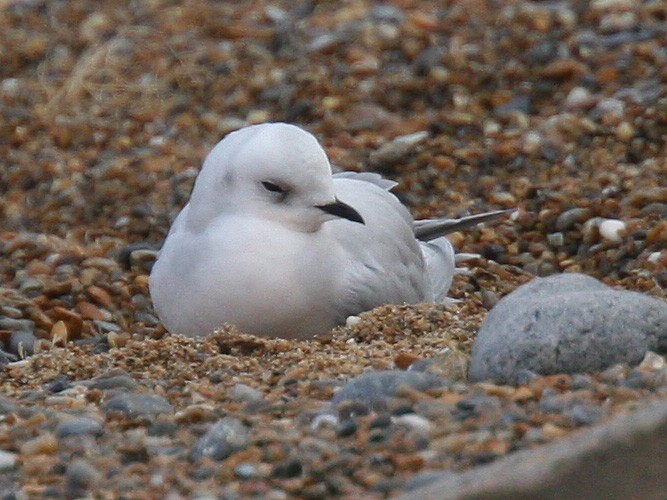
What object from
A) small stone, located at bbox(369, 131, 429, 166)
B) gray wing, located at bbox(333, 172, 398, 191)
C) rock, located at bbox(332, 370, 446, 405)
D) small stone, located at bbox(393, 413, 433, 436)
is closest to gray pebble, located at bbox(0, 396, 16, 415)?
rock, located at bbox(332, 370, 446, 405)

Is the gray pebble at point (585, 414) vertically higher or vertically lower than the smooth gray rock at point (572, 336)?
higher

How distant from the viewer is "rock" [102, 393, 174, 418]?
3395 mm

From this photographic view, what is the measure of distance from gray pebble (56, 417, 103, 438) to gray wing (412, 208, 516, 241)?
80.9 inches

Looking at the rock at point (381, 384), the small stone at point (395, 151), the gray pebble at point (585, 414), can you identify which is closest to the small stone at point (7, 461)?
the rock at point (381, 384)

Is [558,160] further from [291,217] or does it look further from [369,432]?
[369,432]

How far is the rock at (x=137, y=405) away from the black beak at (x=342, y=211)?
3.34 ft

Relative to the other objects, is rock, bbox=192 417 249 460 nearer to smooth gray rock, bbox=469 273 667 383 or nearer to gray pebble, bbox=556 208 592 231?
smooth gray rock, bbox=469 273 667 383

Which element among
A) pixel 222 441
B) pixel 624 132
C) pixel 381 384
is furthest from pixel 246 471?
pixel 624 132

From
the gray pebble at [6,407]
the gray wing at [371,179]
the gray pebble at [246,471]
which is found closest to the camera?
the gray pebble at [246,471]

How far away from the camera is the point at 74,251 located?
18.0ft

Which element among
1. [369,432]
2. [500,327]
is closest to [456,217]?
[500,327]

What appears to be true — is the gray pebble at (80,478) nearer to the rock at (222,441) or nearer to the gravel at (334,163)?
the gravel at (334,163)

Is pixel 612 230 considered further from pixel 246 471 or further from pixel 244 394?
pixel 246 471

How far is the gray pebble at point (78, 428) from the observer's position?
3.25 meters
